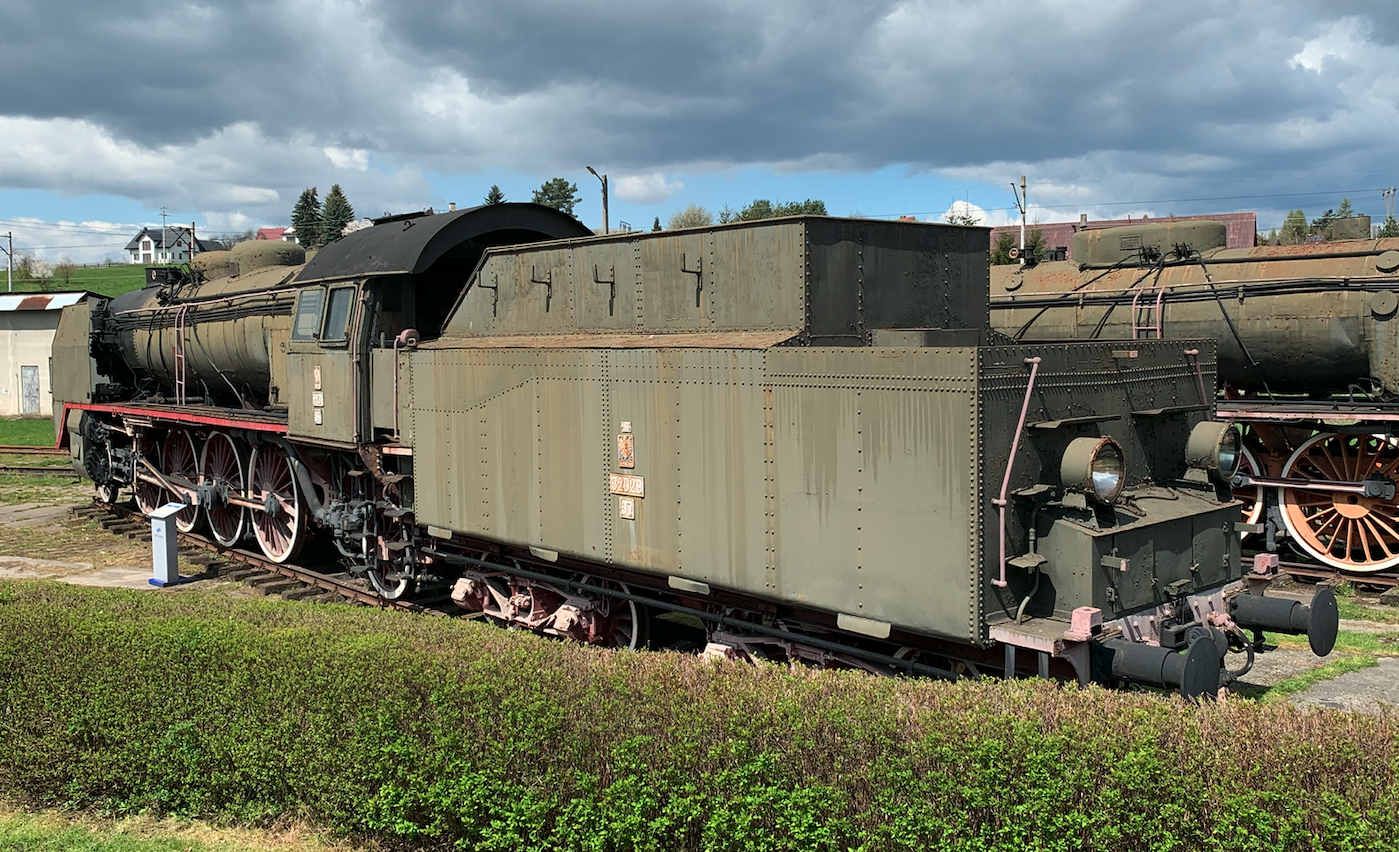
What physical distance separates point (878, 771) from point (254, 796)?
3352mm

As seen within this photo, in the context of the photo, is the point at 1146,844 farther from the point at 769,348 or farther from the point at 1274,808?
the point at 769,348

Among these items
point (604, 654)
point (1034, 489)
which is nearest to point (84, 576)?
point (604, 654)

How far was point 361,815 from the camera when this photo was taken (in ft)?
17.5

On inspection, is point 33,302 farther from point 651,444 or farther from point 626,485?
point 651,444

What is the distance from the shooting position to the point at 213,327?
47.5 feet

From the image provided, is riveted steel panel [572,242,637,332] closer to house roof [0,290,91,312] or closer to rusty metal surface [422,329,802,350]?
rusty metal surface [422,329,802,350]

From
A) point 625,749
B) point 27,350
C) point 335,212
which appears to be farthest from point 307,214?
point 625,749

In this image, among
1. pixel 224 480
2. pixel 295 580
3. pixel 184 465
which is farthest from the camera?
pixel 184 465

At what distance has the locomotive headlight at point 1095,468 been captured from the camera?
6016 mm

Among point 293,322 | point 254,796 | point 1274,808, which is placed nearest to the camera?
point 1274,808

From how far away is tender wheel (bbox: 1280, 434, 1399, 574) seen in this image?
1199 cm

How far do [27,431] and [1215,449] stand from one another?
107ft

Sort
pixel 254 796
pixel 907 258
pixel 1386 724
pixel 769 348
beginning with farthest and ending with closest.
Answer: pixel 907 258 → pixel 769 348 → pixel 254 796 → pixel 1386 724

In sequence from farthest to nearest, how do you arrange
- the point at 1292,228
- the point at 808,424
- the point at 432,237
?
1. the point at 1292,228
2. the point at 432,237
3. the point at 808,424
